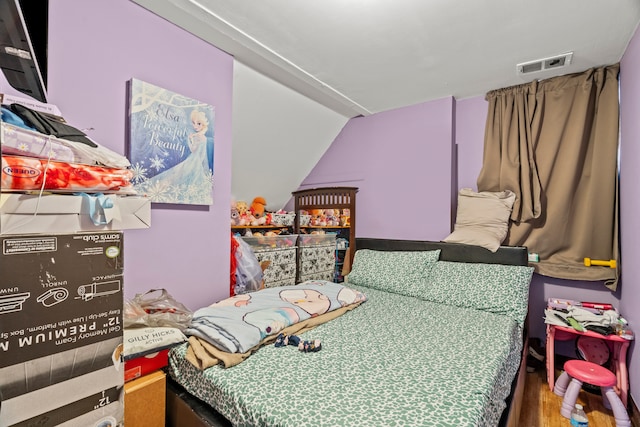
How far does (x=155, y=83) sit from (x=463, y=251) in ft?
8.39

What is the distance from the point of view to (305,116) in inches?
→ 125

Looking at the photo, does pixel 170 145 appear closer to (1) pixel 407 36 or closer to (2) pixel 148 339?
(2) pixel 148 339

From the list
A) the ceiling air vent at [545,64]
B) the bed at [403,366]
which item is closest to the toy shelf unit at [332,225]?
the bed at [403,366]

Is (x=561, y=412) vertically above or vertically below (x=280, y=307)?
below

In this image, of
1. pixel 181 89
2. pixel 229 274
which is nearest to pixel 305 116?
pixel 181 89

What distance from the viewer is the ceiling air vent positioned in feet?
7.07

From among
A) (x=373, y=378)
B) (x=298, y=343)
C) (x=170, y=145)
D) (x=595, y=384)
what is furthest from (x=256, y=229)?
(x=595, y=384)

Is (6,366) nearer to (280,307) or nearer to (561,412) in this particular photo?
(280,307)

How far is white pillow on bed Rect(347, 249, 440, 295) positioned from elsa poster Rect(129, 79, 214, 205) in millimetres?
1519

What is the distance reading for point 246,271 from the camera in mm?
2436

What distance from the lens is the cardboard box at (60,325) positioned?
799 mm

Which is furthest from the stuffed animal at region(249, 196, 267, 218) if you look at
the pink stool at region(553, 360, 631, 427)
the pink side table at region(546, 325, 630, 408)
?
the pink stool at region(553, 360, 631, 427)

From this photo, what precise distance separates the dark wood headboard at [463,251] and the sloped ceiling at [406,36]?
1369mm

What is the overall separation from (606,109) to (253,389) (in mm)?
2941
